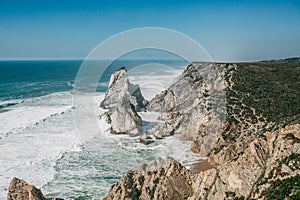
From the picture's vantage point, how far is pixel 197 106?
33.2m

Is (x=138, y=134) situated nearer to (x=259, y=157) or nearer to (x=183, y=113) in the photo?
(x=183, y=113)

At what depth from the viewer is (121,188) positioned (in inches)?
680

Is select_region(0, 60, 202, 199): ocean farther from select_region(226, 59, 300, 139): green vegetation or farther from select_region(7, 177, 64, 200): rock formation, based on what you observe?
select_region(226, 59, 300, 139): green vegetation

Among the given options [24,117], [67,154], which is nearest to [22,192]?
[67,154]

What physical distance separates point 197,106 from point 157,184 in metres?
17.4

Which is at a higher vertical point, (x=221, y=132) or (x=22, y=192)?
(x=221, y=132)

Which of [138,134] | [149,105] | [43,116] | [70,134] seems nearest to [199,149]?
[138,134]

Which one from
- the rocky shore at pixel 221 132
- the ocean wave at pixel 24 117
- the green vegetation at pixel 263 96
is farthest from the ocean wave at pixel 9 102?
the green vegetation at pixel 263 96

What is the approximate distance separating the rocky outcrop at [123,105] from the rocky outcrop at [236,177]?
16639 mm

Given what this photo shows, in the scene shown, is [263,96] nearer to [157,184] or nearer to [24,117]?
[157,184]

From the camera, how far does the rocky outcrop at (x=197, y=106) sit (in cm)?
2869

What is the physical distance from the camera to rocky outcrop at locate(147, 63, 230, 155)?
94.1 ft

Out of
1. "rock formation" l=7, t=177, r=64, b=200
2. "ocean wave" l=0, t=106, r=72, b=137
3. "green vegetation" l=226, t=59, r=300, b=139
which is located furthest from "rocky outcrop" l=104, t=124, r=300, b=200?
"ocean wave" l=0, t=106, r=72, b=137

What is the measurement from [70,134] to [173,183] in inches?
838
